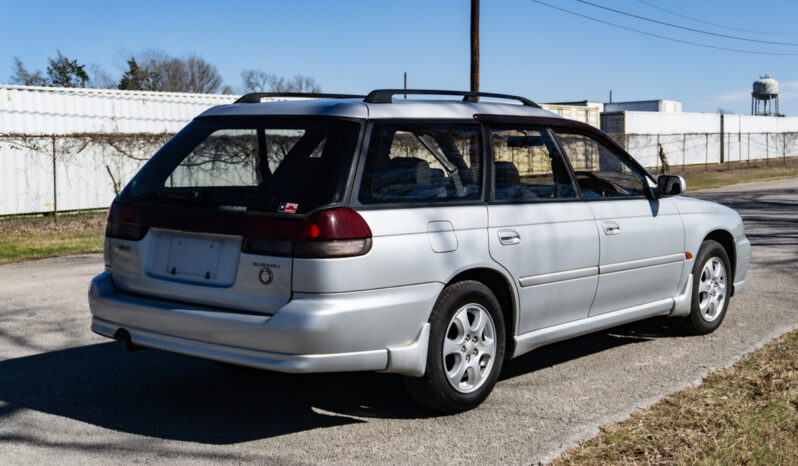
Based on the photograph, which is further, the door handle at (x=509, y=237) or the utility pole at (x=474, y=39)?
the utility pole at (x=474, y=39)

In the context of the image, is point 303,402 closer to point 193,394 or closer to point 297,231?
point 193,394

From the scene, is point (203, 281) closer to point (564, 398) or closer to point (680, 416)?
point (564, 398)

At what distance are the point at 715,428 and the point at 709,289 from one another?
8.80 ft

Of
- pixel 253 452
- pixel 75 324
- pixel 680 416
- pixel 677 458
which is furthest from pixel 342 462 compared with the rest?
pixel 75 324

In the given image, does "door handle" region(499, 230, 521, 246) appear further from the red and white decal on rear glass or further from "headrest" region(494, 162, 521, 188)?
the red and white decal on rear glass

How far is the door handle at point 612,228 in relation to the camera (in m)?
5.80

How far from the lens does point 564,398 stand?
5.22m

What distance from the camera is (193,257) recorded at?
4.61 meters

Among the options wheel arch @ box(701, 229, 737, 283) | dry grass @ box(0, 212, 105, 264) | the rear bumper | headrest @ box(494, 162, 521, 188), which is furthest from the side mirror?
dry grass @ box(0, 212, 105, 264)

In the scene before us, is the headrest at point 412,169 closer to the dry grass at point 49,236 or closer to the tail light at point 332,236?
the tail light at point 332,236

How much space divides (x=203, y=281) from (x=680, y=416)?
2656 millimetres

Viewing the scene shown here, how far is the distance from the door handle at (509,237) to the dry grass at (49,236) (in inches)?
367

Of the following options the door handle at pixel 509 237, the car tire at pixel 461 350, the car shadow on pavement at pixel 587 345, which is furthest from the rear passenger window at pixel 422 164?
the car shadow on pavement at pixel 587 345

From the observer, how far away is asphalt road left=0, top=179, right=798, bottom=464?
4344 mm
